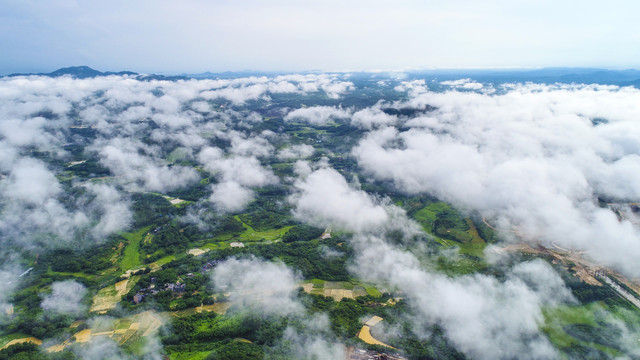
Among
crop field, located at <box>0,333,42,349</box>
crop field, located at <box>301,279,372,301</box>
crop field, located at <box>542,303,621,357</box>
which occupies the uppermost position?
crop field, located at <box>0,333,42,349</box>

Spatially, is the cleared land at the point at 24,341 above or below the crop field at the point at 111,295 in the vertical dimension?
above

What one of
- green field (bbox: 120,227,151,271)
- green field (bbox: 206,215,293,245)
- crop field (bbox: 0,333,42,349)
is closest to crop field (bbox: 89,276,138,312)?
green field (bbox: 120,227,151,271)

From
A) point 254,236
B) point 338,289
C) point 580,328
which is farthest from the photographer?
point 254,236

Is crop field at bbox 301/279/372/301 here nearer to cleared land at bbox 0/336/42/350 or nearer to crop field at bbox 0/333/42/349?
cleared land at bbox 0/336/42/350

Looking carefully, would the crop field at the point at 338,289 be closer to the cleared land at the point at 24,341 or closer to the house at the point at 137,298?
the house at the point at 137,298

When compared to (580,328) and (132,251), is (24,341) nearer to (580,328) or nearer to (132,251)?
(132,251)

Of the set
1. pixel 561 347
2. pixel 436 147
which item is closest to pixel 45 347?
pixel 561 347

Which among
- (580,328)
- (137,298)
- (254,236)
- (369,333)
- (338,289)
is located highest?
(137,298)

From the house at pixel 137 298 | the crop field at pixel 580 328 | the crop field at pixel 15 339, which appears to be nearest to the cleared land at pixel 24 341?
the crop field at pixel 15 339

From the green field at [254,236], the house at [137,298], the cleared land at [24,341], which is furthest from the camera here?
the green field at [254,236]

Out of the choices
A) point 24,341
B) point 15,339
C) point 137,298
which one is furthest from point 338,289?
point 15,339

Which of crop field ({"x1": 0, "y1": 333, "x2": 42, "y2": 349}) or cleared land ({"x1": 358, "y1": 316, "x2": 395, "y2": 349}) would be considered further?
cleared land ({"x1": 358, "y1": 316, "x2": 395, "y2": 349})
